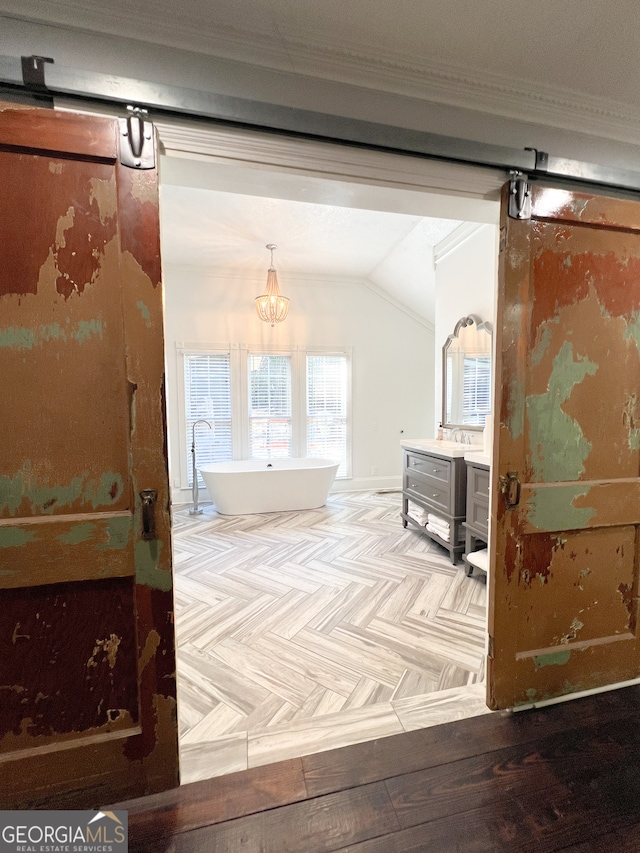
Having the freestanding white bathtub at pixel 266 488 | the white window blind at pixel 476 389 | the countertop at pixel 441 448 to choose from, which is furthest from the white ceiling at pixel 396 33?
the freestanding white bathtub at pixel 266 488

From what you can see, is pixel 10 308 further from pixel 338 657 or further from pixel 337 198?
pixel 338 657

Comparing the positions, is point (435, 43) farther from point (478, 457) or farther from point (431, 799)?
point (431, 799)

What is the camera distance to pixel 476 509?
2.76m

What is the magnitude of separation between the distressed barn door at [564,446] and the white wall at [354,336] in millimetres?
3898

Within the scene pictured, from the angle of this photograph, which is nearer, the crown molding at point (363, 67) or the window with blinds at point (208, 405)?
the crown molding at point (363, 67)

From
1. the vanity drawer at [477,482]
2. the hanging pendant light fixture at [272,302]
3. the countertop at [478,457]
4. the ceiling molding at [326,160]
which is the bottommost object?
the vanity drawer at [477,482]

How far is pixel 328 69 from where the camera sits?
53.3 inches

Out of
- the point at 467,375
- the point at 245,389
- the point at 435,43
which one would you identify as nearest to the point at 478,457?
the point at 467,375

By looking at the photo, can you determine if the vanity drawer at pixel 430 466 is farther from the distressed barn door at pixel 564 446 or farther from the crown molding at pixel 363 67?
the crown molding at pixel 363 67

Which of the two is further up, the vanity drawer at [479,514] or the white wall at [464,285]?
the white wall at [464,285]

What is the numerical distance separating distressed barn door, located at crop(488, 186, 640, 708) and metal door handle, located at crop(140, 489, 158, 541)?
1.31 meters

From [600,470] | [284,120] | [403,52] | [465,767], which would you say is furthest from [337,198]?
[465,767]

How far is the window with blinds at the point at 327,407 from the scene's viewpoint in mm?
5277

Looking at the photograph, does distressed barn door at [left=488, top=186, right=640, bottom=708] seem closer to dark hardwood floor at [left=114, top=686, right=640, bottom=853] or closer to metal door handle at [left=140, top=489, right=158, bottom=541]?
dark hardwood floor at [left=114, top=686, right=640, bottom=853]
